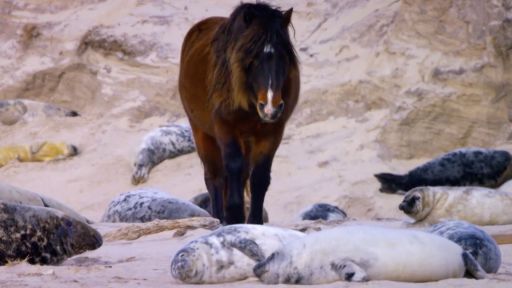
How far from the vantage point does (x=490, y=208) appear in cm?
1013

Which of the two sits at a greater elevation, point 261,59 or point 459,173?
point 261,59

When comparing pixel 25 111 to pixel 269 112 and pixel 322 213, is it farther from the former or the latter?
pixel 269 112

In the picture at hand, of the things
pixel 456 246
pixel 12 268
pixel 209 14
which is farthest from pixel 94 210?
pixel 456 246

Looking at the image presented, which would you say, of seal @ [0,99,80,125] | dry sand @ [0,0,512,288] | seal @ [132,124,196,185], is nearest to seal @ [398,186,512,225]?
dry sand @ [0,0,512,288]

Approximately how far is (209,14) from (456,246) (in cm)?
1301

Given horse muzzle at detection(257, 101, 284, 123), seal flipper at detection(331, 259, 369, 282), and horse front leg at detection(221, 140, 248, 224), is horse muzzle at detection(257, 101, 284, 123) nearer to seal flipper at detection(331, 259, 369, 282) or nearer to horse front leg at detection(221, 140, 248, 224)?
horse front leg at detection(221, 140, 248, 224)

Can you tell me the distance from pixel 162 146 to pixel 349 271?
10.5 meters

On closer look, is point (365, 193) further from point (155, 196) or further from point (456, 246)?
point (456, 246)

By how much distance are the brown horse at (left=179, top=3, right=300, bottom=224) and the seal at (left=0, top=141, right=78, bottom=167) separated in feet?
23.5

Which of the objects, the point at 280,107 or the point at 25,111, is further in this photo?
the point at 25,111

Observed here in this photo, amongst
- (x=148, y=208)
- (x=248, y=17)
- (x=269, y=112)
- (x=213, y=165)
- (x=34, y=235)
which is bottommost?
(x=148, y=208)

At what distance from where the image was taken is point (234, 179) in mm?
9234

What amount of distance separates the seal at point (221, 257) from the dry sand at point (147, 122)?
6.04 ft

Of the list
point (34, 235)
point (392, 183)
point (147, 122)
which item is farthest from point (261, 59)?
point (147, 122)
